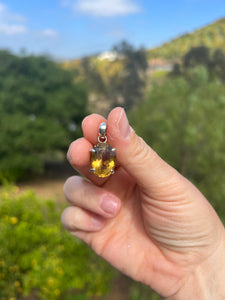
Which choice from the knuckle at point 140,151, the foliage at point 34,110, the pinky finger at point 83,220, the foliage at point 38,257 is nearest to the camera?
the knuckle at point 140,151

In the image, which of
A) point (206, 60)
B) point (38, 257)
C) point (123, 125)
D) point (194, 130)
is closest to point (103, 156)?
point (123, 125)

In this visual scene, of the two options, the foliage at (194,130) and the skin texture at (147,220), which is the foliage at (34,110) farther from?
the skin texture at (147,220)

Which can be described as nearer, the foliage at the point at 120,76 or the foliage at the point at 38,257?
the foliage at the point at 38,257

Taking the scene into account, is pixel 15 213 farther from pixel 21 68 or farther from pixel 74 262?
pixel 21 68

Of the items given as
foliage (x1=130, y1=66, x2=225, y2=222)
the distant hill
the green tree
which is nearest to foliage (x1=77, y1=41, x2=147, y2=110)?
the green tree

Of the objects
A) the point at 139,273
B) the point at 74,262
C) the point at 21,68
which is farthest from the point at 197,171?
the point at 21,68

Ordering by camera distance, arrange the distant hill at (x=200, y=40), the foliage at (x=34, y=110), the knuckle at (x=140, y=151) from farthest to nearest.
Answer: the distant hill at (x=200, y=40)
the foliage at (x=34, y=110)
the knuckle at (x=140, y=151)

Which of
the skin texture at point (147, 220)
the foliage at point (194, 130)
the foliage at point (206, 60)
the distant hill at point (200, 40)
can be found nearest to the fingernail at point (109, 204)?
the skin texture at point (147, 220)
